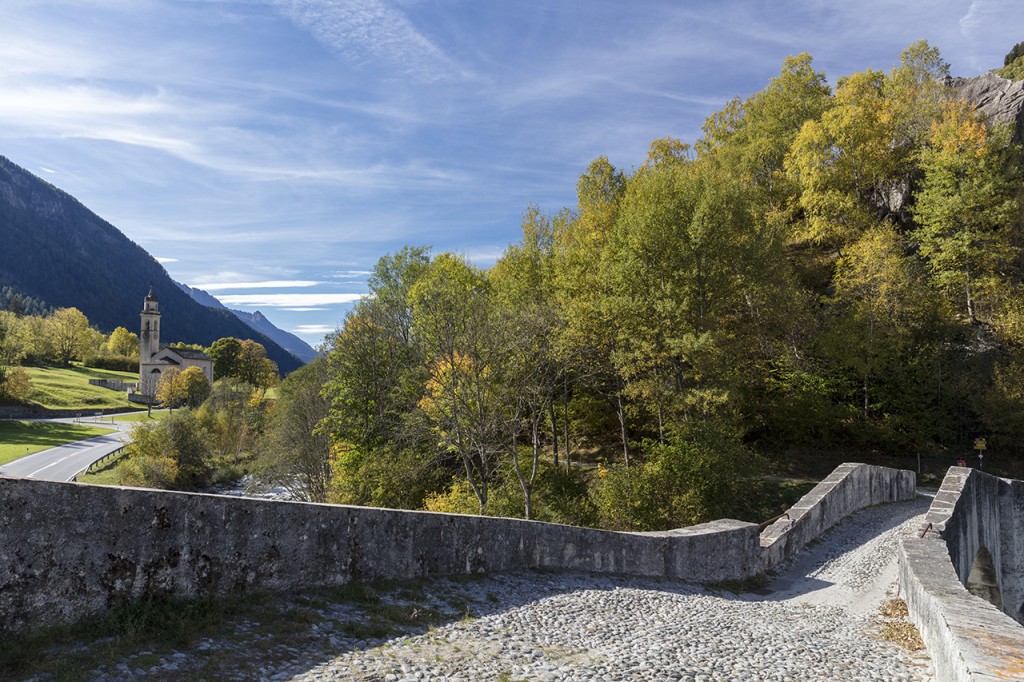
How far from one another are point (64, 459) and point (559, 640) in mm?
46979

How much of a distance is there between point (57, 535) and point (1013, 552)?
2364cm

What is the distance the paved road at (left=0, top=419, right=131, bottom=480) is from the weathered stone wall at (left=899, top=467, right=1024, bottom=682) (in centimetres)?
3670

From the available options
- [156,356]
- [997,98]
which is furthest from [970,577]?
[156,356]

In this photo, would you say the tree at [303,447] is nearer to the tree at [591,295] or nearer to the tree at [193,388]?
the tree at [591,295]

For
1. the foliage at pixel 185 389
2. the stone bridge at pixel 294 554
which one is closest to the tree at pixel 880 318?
the stone bridge at pixel 294 554

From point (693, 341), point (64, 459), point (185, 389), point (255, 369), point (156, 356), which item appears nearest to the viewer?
point (693, 341)

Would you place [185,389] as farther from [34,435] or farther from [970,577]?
[970,577]

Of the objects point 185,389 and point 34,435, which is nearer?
point 34,435

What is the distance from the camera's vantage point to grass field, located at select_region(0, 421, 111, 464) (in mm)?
43031

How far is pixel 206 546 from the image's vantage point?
18.7 ft

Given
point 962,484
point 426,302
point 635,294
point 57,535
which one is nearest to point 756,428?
point 635,294

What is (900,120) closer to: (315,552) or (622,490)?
(622,490)

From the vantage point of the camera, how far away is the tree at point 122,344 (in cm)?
11279

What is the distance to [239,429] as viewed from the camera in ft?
167
